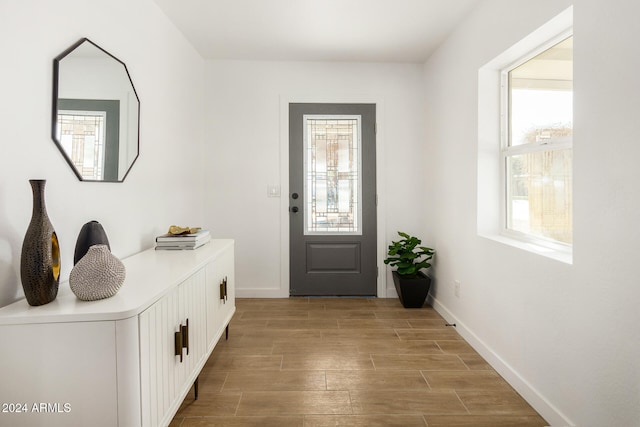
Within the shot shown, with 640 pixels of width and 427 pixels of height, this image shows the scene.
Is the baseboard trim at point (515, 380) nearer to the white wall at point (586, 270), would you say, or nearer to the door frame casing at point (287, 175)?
the white wall at point (586, 270)

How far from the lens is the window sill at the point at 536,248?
1818 millimetres

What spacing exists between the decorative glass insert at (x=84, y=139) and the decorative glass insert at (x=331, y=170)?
7.23 feet

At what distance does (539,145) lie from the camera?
83.9 inches

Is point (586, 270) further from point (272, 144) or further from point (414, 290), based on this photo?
point (272, 144)

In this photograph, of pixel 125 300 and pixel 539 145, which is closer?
pixel 125 300

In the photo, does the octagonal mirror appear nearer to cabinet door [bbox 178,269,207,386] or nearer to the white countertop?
the white countertop

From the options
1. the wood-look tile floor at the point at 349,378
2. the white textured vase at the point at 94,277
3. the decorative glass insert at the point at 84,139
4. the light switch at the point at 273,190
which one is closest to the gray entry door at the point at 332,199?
the light switch at the point at 273,190

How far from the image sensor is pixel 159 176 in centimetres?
272

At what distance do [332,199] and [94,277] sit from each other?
2785mm

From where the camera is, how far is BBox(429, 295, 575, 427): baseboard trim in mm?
1775

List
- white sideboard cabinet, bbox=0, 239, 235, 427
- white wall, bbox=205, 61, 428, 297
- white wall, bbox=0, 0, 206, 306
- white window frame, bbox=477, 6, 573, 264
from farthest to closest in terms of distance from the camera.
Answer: white wall, bbox=205, 61, 428, 297 → white window frame, bbox=477, 6, 573, 264 → white wall, bbox=0, 0, 206, 306 → white sideboard cabinet, bbox=0, 239, 235, 427

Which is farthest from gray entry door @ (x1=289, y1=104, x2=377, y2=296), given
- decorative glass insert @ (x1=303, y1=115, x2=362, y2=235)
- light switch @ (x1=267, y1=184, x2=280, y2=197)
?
light switch @ (x1=267, y1=184, x2=280, y2=197)

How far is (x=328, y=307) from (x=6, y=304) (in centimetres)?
261

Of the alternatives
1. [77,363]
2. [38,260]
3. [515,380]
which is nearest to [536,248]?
[515,380]
